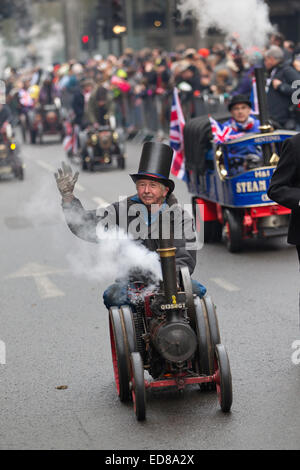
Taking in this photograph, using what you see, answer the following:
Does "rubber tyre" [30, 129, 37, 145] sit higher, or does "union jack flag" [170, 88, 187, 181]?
"union jack flag" [170, 88, 187, 181]

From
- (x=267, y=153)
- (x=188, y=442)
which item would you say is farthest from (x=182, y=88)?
(x=188, y=442)

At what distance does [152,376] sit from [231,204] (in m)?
5.29

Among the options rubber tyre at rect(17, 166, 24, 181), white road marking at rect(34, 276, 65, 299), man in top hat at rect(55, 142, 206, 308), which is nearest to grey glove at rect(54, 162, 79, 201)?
man in top hat at rect(55, 142, 206, 308)

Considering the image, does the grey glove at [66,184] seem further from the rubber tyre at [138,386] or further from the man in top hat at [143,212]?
the rubber tyre at [138,386]

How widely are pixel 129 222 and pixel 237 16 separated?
11.9 metres

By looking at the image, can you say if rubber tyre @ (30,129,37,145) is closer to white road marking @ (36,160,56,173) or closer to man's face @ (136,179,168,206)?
white road marking @ (36,160,56,173)

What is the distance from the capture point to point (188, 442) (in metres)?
5.16

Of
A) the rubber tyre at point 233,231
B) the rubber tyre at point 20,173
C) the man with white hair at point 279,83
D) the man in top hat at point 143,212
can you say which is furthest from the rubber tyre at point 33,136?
the man in top hat at point 143,212

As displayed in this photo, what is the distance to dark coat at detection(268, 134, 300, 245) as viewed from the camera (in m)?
6.25

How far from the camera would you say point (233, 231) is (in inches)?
430

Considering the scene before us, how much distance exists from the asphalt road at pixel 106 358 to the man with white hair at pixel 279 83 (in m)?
3.52

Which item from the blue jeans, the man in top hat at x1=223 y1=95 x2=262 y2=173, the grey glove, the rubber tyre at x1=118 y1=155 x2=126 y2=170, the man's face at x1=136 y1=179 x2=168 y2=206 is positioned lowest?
the rubber tyre at x1=118 y1=155 x2=126 y2=170
